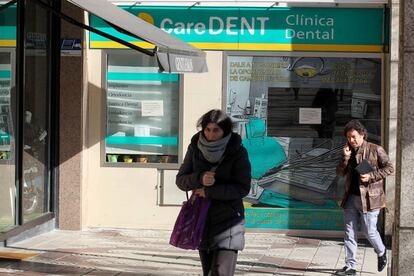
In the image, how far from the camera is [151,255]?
9617 millimetres

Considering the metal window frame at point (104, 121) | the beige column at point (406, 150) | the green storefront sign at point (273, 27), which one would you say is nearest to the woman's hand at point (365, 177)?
the beige column at point (406, 150)

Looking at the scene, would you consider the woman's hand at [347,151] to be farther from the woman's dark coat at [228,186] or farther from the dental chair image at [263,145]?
the woman's dark coat at [228,186]

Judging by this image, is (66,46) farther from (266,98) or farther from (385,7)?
(385,7)

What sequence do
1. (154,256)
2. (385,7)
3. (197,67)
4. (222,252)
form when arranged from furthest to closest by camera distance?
(385,7) < (154,256) < (197,67) < (222,252)

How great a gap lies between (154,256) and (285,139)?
272cm

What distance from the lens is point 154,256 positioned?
9.55 m

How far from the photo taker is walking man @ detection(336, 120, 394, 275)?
846 centimetres

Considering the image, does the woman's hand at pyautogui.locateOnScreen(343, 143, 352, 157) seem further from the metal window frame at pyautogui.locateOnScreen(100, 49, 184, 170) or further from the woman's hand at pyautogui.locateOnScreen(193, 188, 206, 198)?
the metal window frame at pyautogui.locateOnScreen(100, 49, 184, 170)

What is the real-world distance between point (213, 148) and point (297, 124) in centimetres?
541

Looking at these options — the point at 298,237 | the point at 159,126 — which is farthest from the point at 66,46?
the point at 298,237

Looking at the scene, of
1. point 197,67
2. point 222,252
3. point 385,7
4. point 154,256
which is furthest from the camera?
point 385,7

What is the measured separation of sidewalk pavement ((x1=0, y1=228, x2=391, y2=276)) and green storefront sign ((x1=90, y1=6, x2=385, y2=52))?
8.51 feet

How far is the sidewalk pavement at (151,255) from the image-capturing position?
8.70m

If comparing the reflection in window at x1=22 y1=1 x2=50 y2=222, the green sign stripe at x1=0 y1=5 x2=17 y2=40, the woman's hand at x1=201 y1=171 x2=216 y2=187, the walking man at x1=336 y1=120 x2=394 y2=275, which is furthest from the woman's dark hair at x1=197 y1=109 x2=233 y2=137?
the reflection in window at x1=22 y1=1 x2=50 y2=222
